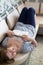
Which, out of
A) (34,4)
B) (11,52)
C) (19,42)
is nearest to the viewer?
(11,52)

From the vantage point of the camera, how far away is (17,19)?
3254 mm

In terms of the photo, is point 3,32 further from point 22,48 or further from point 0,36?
point 22,48

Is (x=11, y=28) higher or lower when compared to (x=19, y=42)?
lower

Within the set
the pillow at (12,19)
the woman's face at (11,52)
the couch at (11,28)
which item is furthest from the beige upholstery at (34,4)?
the woman's face at (11,52)

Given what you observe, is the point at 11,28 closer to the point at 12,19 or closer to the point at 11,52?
the point at 12,19

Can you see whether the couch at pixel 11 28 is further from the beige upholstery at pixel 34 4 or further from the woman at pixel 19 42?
the beige upholstery at pixel 34 4

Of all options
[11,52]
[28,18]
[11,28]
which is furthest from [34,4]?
[11,52]

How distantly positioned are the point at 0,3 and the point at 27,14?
60 cm

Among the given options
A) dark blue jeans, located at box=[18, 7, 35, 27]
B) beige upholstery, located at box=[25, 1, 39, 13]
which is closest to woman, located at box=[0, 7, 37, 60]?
dark blue jeans, located at box=[18, 7, 35, 27]

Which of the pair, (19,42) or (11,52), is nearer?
(11,52)

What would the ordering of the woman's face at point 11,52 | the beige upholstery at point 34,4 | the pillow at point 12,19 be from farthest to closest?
the beige upholstery at point 34,4
the pillow at point 12,19
the woman's face at point 11,52

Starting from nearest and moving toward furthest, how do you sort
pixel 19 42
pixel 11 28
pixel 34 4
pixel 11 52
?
pixel 11 52, pixel 19 42, pixel 11 28, pixel 34 4

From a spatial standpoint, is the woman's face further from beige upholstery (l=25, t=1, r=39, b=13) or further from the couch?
beige upholstery (l=25, t=1, r=39, b=13)

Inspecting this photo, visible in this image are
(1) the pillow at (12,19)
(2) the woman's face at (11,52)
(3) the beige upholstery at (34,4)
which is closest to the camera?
(2) the woman's face at (11,52)
